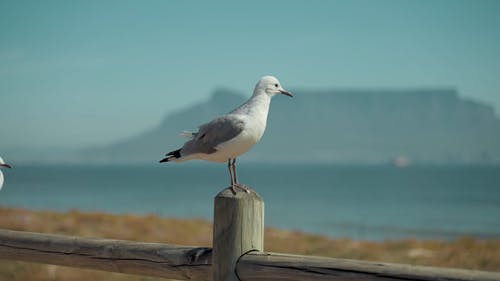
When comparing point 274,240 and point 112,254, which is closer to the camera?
Answer: point 112,254

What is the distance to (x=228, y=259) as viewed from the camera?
3037 mm

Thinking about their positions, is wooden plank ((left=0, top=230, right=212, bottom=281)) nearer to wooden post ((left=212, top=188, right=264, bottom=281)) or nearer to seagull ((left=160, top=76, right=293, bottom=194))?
wooden post ((left=212, top=188, right=264, bottom=281))

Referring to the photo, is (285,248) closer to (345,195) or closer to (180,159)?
(180,159)

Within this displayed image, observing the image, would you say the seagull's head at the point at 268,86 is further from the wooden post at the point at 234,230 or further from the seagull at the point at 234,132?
the wooden post at the point at 234,230

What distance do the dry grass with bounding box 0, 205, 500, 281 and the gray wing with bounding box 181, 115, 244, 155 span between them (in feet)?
25.1

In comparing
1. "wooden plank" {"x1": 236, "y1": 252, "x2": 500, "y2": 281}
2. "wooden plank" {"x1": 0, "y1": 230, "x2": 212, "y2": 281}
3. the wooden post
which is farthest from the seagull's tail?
"wooden plank" {"x1": 236, "y1": 252, "x2": 500, "y2": 281}

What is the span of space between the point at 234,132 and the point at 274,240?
974cm

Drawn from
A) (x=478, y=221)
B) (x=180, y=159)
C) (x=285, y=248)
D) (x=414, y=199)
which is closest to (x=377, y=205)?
(x=414, y=199)

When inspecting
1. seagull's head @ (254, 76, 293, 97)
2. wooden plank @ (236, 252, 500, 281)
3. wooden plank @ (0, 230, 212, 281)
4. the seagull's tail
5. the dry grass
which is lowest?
wooden plank @ (236, 252, 500, 281)

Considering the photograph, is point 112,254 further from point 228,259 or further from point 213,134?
point 213,134

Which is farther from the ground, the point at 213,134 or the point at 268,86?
the point at 268,86

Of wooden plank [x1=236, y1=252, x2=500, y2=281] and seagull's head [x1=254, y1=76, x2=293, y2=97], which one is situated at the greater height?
seagull's head [x1=254, y1=76, x2=293, y2=97]

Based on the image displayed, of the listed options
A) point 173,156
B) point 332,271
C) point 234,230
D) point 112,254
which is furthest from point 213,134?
point 332,271

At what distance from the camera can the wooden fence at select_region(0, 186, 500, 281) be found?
2.59 metres
